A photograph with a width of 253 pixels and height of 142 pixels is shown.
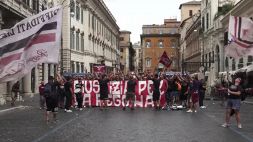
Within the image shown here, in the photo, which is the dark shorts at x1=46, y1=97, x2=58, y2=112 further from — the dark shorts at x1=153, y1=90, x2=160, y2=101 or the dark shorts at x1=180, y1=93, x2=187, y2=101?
the dark shorts at x1=180, y1=93, x2=187, y2=101

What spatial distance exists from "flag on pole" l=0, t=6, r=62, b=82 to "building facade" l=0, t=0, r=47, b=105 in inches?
469

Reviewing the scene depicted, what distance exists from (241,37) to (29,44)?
9987 millimetres

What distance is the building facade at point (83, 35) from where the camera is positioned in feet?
173

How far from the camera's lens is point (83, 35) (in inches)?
2467

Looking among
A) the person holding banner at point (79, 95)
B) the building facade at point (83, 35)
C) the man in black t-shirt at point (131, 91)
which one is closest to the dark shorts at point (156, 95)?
the man in black t-shirt at point (131, 91)

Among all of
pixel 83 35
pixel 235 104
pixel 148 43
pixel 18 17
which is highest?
pixel 148 43

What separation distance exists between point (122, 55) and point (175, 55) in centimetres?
1958

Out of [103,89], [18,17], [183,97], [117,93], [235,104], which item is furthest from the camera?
[18,17]

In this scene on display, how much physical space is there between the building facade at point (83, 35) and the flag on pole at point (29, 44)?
33.7 m

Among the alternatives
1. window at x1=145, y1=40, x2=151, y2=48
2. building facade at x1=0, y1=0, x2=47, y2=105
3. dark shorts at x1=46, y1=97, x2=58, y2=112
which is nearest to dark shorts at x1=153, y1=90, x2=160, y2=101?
building facade at x1=0, y1=0, x2=47, y2=105

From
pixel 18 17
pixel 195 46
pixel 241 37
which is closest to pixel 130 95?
pixel 241 37

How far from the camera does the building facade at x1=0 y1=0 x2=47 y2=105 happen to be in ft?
106

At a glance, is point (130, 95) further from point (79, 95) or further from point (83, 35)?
point (83, 35)

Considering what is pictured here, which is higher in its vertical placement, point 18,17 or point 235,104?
point 18,17
